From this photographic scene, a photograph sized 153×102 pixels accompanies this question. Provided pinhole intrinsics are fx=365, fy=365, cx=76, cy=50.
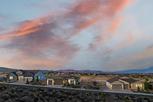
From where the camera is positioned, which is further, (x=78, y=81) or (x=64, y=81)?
(x=78, y=81)

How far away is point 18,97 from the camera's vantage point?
8805 millimetres

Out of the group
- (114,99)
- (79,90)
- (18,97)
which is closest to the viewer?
(114,99)

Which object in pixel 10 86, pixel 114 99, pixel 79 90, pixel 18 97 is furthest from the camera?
pixel 10 86

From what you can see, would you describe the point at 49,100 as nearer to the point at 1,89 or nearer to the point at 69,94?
the point at 69,94

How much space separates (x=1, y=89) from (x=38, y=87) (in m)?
1.17

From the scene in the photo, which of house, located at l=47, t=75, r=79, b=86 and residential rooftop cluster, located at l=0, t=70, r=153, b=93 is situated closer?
residential rooftop cluster, located at l=0, t=70, r=153, b=93

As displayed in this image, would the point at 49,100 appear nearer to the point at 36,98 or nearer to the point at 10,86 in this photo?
the point at 36,98

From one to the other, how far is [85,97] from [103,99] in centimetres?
50

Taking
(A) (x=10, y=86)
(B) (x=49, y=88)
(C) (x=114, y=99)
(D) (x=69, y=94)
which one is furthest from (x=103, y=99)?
(A) (x=10, y=86)

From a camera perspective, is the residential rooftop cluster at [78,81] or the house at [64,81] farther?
the house at [64,81]

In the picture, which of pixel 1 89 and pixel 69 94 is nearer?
pixel 69 94

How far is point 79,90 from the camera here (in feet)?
27.0

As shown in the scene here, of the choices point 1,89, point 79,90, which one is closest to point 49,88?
point 79,90

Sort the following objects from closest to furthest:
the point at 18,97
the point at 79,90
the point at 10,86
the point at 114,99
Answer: the point at 114,99
the point at 79,90
the point at 18,97
the point at 10,86
